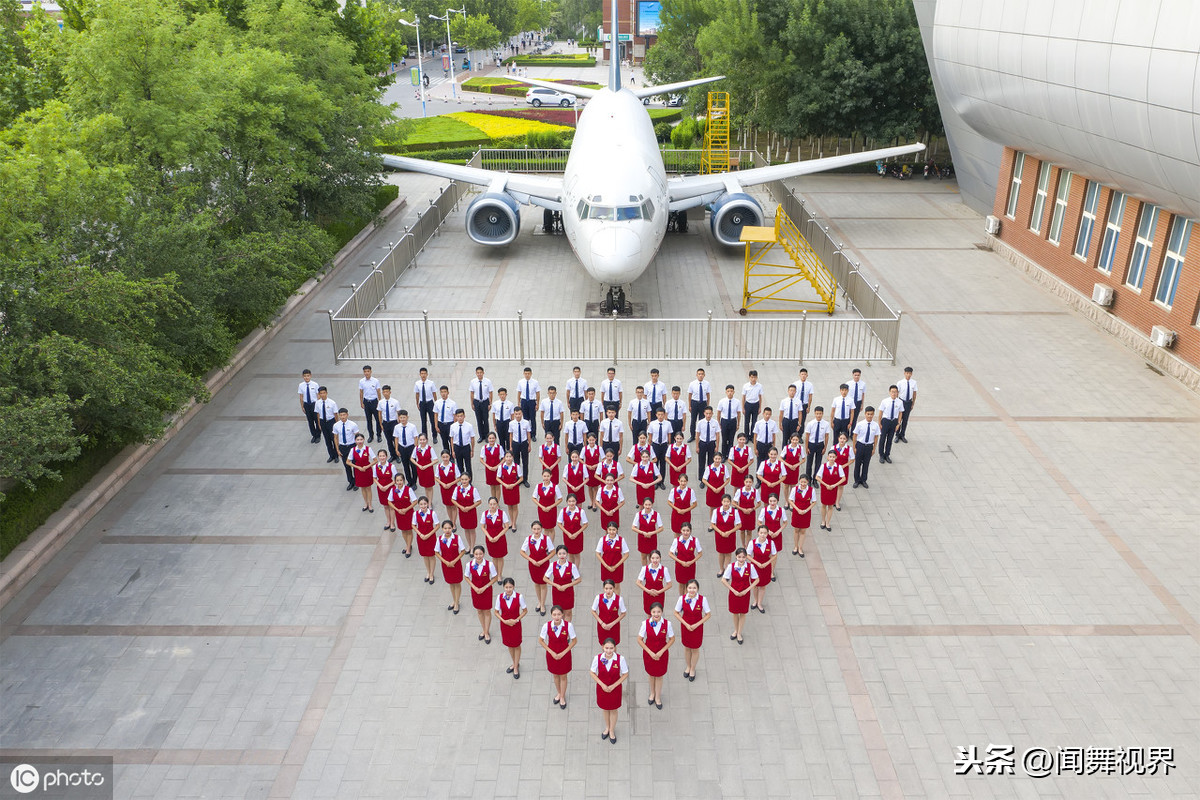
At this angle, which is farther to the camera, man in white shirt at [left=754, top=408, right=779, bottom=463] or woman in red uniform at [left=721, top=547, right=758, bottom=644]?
man in white shirt at [left=754, top=408, right=779, bottom=463]

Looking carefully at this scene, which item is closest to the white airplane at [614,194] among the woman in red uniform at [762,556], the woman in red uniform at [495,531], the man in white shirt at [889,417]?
the man in white shirt at [889,417]

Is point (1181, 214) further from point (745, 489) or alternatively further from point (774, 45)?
point (774, 45)

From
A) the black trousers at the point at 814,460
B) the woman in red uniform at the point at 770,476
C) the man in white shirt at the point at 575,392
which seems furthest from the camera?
the man in white shirt at the point at 575,392

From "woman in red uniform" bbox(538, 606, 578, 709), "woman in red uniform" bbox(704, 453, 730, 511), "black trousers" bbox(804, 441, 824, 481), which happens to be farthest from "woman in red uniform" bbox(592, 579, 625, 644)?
"black trousers" bbox(804, 441, 824, 481)

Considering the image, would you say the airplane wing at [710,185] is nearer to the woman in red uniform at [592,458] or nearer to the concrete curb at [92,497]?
the concrete curb at [92,497]

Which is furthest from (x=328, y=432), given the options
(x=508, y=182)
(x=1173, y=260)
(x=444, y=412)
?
(x=1173, y=260)

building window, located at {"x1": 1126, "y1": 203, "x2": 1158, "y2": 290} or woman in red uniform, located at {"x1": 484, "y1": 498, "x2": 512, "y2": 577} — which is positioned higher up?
building window, located at {"x1": 1126, "y1": 203, "x2": 1158, "y2": 290}

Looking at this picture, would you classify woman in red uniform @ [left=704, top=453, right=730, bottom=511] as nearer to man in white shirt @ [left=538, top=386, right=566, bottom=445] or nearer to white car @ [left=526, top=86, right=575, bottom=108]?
man in white shirt @ [left=538, top=386, right=566, bottom=445]
